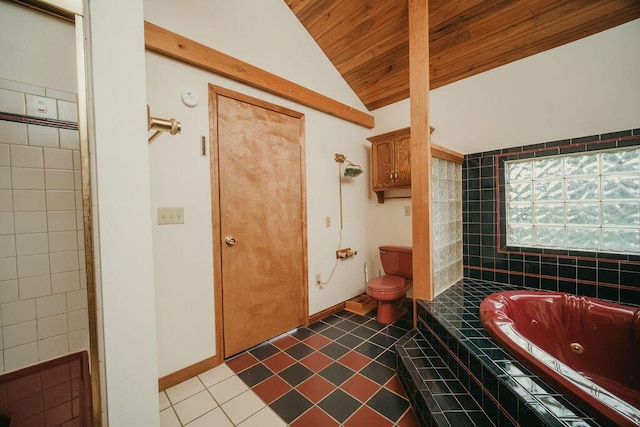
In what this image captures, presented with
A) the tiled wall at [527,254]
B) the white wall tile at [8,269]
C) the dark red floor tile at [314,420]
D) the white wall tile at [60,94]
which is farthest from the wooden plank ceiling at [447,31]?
the dark red floor tile at [314,420]

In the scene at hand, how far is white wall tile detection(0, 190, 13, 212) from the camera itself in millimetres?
1081

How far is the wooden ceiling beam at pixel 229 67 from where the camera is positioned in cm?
149

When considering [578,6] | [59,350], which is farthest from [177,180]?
[578,6]

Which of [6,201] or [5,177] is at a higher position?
[5,177]

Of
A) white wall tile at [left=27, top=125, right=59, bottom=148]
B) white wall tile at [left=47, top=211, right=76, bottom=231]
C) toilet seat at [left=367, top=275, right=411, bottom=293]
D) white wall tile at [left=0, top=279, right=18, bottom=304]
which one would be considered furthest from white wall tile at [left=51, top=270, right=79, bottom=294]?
toilet seat at [left=367, top=275, right=411, bottom=293]

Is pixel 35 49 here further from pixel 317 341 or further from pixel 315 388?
pixel 317 341

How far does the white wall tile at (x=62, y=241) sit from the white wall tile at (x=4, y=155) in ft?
1.20

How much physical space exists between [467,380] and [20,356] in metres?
2.20

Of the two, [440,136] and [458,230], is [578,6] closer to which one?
[440,136]

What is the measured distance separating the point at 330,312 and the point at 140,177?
92.0 inches

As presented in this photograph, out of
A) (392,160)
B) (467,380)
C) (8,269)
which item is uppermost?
(392,160)

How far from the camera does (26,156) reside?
115 cm

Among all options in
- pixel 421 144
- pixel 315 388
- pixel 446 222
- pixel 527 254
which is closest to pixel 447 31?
pixel 421 144

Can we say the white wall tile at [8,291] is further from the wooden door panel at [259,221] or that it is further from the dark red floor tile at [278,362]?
the dark red floor tile at [278,362]
